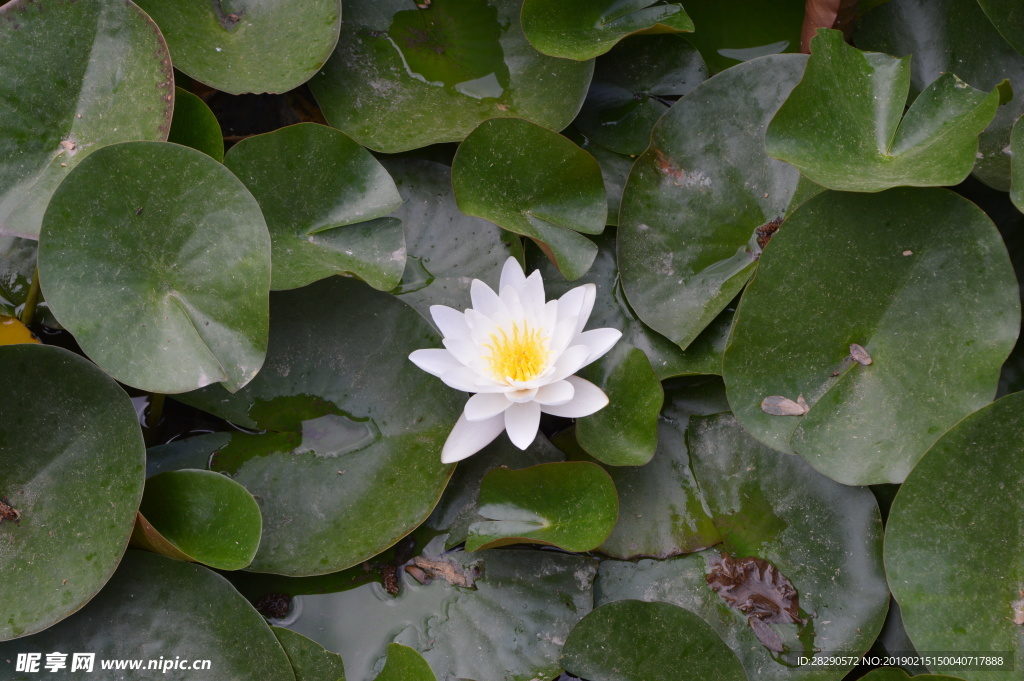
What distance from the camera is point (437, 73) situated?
160cm

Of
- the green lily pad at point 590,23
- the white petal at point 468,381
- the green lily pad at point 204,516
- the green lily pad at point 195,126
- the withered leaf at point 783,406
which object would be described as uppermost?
the green lily pad at point 590,23

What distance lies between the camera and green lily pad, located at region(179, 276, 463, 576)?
1389 millimetres

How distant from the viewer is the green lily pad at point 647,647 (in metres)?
1.25

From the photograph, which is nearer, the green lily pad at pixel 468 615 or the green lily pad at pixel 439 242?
the green lily pad at pixel 468 615

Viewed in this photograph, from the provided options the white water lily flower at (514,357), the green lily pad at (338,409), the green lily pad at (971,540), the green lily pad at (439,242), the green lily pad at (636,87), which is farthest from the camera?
the green lily pad at (636,87)

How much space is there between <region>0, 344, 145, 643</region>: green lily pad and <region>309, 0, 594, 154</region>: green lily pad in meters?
0.84

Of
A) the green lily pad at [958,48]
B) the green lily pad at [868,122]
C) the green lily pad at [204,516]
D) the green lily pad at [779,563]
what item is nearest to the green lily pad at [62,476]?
the green lily pad at [204,516]

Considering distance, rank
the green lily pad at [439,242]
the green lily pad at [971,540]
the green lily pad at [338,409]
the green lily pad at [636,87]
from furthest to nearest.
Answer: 1. the green lily pad at [636,87]
2. the green lily pad at [439,242]
3. the green lily pad at [338,409]
4. the green lily pad at [971,540]

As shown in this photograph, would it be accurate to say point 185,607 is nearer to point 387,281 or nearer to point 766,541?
point 387,281

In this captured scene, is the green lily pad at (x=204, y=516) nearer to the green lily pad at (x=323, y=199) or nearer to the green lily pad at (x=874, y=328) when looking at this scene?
the green lily pad at (x=323, y=199)

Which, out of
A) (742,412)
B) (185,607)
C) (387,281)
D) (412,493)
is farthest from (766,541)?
(185,607)

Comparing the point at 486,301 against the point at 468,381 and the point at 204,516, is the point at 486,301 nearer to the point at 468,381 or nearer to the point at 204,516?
the point at 468,381

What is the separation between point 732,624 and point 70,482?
55.9 inches

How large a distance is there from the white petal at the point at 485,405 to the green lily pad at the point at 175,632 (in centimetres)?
61
